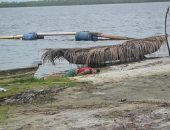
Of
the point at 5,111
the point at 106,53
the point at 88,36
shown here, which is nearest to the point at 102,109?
the point at 5,111

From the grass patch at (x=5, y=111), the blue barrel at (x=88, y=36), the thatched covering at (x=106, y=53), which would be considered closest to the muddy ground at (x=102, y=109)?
the grass patch at (x=5, y=111)

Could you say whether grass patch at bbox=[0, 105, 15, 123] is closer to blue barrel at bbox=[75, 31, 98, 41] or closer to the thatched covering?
the thatched covering

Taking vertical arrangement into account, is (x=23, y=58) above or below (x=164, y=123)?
below

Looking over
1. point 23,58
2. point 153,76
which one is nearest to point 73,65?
point 153,76

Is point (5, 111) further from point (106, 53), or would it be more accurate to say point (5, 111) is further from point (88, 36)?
point (88, 36)

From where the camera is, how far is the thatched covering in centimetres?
2053

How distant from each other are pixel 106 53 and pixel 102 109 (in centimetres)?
1039

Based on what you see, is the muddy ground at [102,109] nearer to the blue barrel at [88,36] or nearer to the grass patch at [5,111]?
the grass patch at [5,111]

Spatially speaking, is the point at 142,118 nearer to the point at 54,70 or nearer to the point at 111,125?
the point at 111,125

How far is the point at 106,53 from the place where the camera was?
2062 cm

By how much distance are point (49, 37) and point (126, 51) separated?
28.4 metres

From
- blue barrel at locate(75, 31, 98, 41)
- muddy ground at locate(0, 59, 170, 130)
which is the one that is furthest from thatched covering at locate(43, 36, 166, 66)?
blue barrel at locate(75, 31, 98, 41)

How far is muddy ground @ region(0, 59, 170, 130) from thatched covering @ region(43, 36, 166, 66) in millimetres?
6864

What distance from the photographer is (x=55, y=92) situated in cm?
1251
